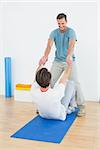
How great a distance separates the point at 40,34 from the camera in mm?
4520

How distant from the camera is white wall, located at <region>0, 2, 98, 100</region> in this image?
4.27 m

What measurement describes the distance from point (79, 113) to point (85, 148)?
1.07 metres

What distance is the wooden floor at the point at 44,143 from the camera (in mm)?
2591

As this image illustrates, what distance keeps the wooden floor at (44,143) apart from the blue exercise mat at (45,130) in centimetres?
7

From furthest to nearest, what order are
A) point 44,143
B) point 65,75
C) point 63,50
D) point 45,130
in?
point 63,50
point 65,75
point 45,130
point 44,143

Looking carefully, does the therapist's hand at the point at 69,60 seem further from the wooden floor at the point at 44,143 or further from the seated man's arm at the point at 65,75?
the wooden floor at the point at 44,143

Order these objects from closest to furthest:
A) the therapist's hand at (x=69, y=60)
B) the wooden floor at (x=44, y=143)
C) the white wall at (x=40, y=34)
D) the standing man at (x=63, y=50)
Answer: the wooden floor at (x=44, y=143)
the therapist's hand at (x=69, y=60)
the standing man at (x=63, y=50)
the white wall at (x=40, y=34)

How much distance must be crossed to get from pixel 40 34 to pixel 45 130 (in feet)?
6.61

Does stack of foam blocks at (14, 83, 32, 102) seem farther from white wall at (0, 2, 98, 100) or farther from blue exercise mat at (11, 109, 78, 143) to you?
blue exercise mat at (11, 109, 78, 143)

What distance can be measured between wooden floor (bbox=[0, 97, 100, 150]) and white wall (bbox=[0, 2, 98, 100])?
0.58 metres

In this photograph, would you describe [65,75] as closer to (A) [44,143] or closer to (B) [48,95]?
(B) [48,95]

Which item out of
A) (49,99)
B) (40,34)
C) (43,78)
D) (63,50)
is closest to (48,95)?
(49,99)

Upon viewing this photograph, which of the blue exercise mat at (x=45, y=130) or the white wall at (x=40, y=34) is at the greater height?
the white wall at (x=40, y=34)

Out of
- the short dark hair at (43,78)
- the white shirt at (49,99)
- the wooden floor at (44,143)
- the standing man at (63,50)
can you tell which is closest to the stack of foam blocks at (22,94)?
the wooden floor at (44,143)
